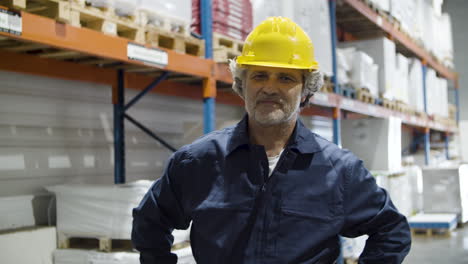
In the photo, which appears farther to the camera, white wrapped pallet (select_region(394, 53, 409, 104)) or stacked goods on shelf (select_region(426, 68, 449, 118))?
stacked goods on shelf (select_region(426, 68, 449, 118))

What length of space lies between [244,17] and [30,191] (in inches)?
103

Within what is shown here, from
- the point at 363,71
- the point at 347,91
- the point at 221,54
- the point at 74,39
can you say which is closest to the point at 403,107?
the point at 363,71

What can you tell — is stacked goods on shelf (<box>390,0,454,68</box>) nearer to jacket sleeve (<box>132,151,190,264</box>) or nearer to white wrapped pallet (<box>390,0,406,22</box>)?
white wrapped pallet (<box>390,0,406,22</box>)

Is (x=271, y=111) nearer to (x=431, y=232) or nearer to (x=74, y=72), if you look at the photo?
(x=74, y=72)

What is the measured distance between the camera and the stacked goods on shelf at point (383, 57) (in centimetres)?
859

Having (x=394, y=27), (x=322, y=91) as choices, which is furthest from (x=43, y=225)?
(x=394, y=27)

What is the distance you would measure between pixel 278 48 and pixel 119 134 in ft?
10.5

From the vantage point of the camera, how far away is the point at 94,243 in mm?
4207

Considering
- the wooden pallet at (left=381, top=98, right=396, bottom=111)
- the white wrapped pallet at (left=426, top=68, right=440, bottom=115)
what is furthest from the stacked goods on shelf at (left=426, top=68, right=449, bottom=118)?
the wooden pallet at (left=381, top=98, right=396, bottom=111)

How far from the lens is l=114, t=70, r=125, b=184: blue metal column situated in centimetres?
491

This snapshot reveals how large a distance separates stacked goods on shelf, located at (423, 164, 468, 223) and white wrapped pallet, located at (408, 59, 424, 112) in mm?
1857

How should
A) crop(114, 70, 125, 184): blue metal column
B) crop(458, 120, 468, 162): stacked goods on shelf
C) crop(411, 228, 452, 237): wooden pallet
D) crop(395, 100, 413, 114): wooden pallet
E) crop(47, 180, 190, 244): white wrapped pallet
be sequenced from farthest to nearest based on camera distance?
crop(458, 120, 468, 162): stacked goods on shelf → crop(395, 100, 413, 114): wooden pallet → crop(411, 228, 452, 237): wooden pallet → crop(114, 70, 125, 184): blue metal column → crop(47, 180, 190, 244): white wrapped pallet

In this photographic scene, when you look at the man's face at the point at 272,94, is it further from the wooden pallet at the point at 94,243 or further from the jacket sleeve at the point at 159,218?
the wooden pallet at the point at 94,243

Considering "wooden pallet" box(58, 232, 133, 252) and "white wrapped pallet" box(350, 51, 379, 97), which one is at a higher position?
"white wrapped pallet" box(350, 51, 379, 97)
